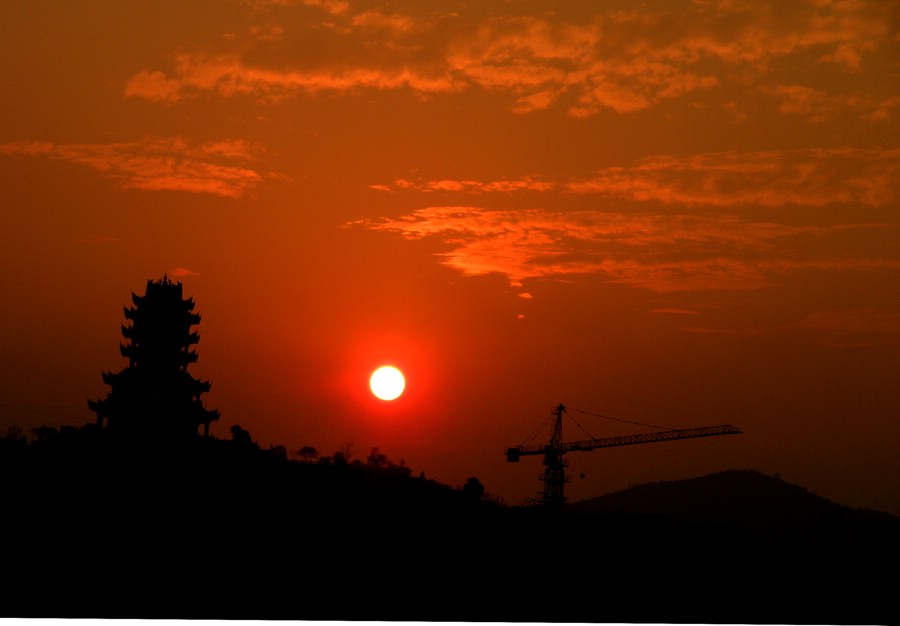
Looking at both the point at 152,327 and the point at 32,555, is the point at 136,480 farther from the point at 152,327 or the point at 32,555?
the point at 152,327

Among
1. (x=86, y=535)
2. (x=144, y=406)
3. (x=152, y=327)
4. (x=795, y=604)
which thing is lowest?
(x=795, y=604)

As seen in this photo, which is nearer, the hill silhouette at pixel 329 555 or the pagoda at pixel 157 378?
the hill silhouette at pixel 329 555

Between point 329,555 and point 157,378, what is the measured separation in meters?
25.5

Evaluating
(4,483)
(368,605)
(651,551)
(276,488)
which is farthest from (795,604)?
(4,483)

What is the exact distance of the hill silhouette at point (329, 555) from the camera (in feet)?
156

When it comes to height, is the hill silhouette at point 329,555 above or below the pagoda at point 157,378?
below

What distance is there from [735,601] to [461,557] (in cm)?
1519

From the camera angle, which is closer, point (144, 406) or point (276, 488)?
point (276, 488)

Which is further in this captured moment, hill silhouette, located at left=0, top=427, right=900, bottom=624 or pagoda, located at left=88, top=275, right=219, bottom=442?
pagoda, located at left=88, top=275, right=219, bottom=442

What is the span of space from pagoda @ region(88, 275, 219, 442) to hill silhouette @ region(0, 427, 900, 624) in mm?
3248

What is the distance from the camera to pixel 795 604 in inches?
2382

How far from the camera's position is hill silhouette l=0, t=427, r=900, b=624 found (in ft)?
156

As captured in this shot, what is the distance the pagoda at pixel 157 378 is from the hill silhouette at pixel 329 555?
3.25 metres

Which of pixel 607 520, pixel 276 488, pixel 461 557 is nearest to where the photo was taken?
pixel 461 557
